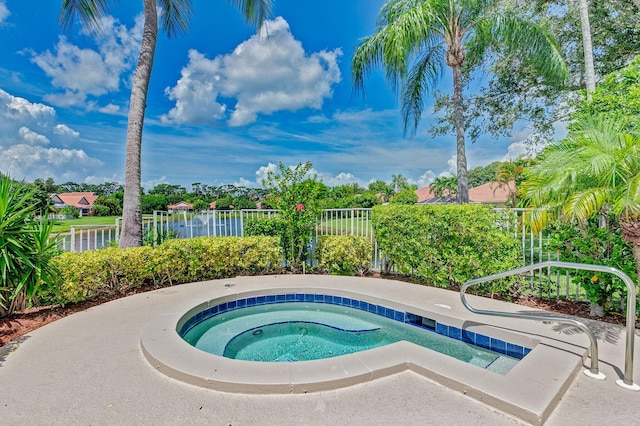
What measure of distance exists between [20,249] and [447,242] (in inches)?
266

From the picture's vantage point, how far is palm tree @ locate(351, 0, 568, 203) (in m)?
7.70

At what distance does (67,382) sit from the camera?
2721 mm

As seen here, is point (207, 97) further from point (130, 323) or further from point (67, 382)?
point (67, 382)

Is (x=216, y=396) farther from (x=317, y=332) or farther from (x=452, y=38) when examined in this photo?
(x=452, y=38)

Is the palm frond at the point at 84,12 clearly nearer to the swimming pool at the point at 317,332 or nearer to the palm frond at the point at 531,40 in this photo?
the swimming pool at the point at 317,332

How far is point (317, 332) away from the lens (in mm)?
4633

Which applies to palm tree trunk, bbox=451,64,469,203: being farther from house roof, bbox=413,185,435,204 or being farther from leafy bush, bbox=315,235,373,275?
house roof, bbox=413,185,435,204

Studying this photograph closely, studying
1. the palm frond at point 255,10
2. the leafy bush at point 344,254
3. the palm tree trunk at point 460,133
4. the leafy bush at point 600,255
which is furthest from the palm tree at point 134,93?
the palm tree trunk at point 460,133

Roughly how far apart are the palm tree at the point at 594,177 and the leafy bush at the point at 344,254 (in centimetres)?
386

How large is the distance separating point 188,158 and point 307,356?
2238 centimetres

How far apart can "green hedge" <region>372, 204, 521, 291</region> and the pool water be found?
1.80 meters

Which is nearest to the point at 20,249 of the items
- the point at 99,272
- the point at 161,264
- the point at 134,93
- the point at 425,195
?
the point at 99,272

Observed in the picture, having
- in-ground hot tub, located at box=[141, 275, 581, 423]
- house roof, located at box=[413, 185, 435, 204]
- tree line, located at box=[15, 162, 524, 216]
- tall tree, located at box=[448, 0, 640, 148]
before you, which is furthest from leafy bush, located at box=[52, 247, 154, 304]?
house roof, located at box=[413, 185, 435, 204]

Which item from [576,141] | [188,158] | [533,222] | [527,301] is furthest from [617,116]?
[188,158]
